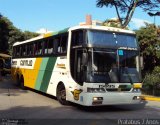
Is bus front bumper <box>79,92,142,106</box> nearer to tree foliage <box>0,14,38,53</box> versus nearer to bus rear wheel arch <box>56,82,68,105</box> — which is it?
bus rear wheel arch <box>56,82,68,105</box>

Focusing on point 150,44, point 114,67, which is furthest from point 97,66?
point 150,44

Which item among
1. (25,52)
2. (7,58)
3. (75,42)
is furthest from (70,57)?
(7,58)

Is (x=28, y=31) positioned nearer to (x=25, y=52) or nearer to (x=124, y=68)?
(x=25, y=52)

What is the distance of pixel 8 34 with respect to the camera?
168 feet

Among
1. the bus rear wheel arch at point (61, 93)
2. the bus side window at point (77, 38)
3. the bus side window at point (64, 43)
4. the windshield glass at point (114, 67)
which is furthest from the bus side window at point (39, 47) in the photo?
the windshield glass at point (114, 67)

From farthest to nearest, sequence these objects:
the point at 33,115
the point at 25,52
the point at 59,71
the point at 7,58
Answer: the point at 7,58, the point at 25,52, the point at 59,71, the point at 33,115

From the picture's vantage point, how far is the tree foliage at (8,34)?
157ft

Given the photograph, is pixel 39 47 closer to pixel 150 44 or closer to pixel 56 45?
pixel 56 45

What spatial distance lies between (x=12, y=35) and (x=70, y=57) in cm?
4313

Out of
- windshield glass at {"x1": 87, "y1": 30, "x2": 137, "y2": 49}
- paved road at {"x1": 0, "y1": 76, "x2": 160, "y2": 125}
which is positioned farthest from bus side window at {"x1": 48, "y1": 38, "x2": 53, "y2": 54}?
windshield glass at {"x1": 87, "y1": 30, "x2": 137, "y2": 49}

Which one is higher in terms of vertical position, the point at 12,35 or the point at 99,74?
the point at 12,35

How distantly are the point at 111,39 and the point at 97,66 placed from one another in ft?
4.31

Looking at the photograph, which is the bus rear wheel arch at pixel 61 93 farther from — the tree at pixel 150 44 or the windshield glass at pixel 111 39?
→ the tree at pixel 150 44

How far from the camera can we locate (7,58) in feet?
144
